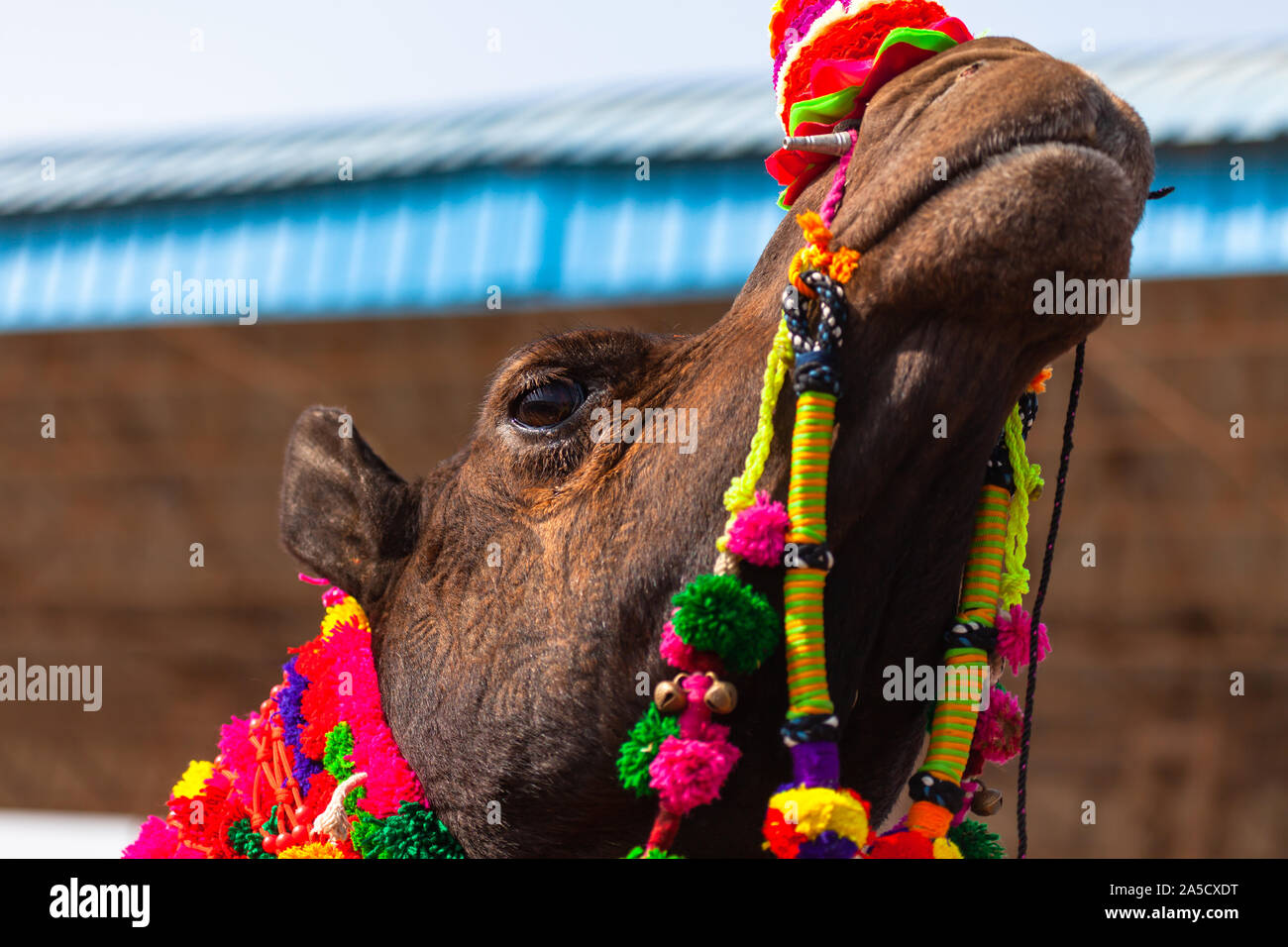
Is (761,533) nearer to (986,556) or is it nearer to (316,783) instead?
(986,556)

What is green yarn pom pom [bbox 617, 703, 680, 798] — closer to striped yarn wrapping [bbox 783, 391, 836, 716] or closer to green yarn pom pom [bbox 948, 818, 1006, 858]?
striped yarn wrapping [bbox 783, 391, 836, 716]

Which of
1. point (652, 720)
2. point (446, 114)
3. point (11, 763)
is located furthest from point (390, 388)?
point (652, 720)

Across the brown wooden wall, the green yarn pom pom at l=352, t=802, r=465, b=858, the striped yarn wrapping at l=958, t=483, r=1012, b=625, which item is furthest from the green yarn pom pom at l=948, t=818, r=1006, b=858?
the brown wooden wall

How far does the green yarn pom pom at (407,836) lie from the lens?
125 inches

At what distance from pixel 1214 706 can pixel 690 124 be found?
6439 millimetres

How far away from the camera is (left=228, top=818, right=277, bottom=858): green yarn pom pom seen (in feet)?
12.2

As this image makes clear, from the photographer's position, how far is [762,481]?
2.65 meters

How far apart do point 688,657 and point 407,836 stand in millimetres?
1027

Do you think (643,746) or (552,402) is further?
(552,402)

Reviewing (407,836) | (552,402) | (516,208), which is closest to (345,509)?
(552,402)

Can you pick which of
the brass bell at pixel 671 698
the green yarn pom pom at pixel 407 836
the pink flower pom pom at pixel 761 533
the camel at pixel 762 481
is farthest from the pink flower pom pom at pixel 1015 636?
the green yarn pom pom at pixel 407 836

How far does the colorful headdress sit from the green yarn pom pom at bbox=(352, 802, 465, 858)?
1.79 meters

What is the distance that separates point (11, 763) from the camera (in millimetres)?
12484

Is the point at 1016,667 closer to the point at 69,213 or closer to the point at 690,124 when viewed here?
the point at 690,124
